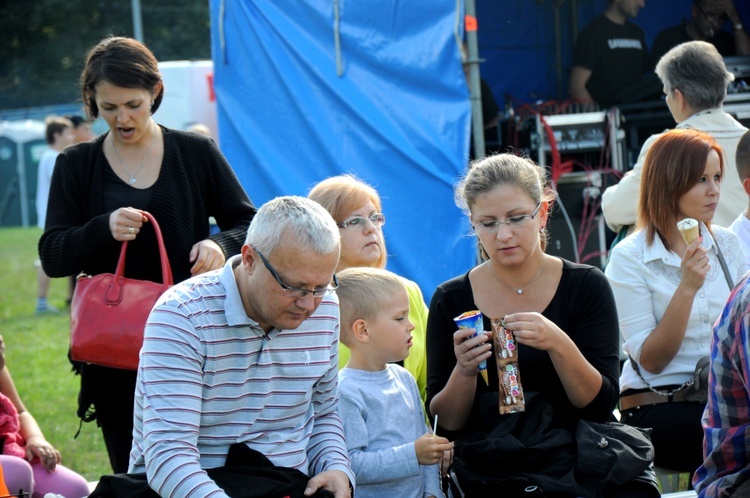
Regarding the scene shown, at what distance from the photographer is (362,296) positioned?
3.08 metres

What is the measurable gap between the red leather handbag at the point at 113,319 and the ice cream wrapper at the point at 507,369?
1.12 m

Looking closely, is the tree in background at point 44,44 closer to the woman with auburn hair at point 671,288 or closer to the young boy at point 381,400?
the woman with auburn hair at point 671,288

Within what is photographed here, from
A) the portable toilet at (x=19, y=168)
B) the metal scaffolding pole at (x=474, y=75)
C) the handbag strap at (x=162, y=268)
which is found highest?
the metal scaffolding pole at (x=474, y=75)

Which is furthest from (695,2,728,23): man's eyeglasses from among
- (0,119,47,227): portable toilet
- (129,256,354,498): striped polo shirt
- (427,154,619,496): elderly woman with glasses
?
(0,119,47,227): portable toilet

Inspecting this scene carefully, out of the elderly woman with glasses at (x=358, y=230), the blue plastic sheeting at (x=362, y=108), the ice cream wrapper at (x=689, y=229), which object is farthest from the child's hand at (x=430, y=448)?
the blue plastic sheeting at (x=362, y=108)

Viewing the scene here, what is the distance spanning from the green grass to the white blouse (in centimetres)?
214

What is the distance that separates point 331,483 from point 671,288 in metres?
1.60

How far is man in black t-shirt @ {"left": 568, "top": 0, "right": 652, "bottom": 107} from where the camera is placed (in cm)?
722

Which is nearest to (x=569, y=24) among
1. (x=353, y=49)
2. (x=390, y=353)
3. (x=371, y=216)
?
(x=353, y=49)

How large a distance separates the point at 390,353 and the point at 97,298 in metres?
0.99

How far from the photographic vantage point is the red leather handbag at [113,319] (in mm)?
3148

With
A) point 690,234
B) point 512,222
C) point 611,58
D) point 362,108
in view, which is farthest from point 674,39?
point 512,222

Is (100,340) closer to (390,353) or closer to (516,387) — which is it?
(390,353)

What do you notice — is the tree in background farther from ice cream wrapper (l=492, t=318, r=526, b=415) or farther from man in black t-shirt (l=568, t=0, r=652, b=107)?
ice cream wrapper (l=492, t=318, r=526, b=415)
